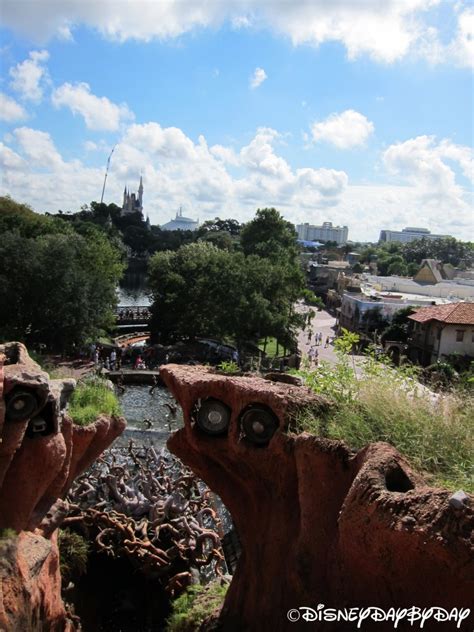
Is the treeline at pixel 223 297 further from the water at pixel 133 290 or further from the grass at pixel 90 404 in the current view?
the water at pixel 133 290

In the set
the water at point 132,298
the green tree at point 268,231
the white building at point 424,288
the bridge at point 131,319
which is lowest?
the bridge at point 131,319

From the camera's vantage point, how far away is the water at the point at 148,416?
2327 centimetres

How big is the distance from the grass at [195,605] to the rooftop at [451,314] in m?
30.2

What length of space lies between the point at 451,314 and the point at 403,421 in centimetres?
3395

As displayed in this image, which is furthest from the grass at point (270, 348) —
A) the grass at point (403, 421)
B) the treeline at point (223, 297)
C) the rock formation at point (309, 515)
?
the grass at point (403, 421)

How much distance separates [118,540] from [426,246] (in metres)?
127

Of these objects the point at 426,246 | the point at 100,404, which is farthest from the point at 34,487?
the point at 426,246

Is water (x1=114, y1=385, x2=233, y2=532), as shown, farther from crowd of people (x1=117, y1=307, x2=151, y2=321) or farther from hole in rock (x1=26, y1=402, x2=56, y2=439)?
crowd of people (x1=117, y1=307, x2=151, y2=321)

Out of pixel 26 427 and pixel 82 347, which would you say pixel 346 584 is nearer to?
pixel 26 427

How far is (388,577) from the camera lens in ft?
18.9

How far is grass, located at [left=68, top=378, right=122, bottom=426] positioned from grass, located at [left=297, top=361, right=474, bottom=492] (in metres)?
5.57

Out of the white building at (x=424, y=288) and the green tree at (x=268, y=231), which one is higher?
the green tree at (x=268, y=231)

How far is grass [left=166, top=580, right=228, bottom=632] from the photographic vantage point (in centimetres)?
1029

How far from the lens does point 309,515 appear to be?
734 centimetres
